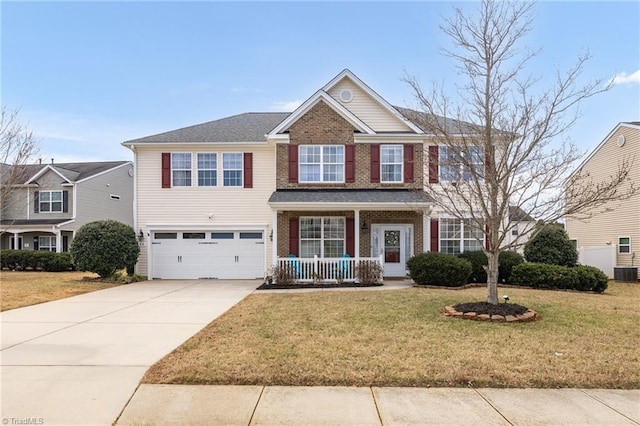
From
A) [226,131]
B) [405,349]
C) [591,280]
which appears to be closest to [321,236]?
[226,131]

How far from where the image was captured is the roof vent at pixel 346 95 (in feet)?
55.7

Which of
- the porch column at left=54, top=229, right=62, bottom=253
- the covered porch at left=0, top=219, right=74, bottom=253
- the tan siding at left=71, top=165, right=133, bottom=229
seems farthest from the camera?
the tan siding at left=71, top=165, right=133, bottom=229

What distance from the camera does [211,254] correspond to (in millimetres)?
17094

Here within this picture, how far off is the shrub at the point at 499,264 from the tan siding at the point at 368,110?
604 centimetres

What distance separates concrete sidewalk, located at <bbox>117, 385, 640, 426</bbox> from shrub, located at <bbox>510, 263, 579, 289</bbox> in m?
9.67

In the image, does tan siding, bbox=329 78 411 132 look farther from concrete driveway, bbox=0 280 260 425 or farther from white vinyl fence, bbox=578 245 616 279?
white vinyl fence, bbox=578 245 616 279

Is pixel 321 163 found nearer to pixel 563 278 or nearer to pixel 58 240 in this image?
pixel 563 278

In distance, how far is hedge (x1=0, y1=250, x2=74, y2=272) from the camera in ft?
71.6

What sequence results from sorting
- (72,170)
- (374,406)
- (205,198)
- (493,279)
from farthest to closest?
1. (72,170)
2. (205,198)
3. (493,279)
4. (374,406)

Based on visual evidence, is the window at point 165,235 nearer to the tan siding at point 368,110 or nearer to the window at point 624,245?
the tan siding at point 368,110

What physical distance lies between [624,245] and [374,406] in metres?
20.3

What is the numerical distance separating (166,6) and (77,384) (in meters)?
12.3

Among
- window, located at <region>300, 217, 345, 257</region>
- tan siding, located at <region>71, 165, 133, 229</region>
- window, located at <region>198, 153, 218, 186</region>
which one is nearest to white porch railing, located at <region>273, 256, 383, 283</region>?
window, located at <region>300, 217, 345, 257</region>

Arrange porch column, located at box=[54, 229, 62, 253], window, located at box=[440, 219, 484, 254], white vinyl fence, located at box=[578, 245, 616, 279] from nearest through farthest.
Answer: window, located at box=[440, 219, 484, 254] < white vinyl fence, located at box=[578, 245, 616, 279] < porch column, located at box=[54, 229, 62, 253]
